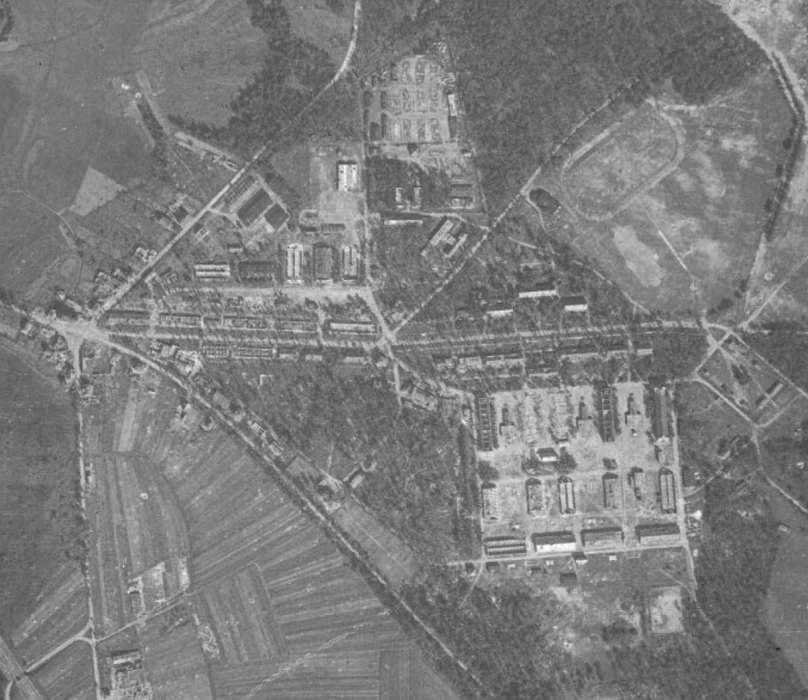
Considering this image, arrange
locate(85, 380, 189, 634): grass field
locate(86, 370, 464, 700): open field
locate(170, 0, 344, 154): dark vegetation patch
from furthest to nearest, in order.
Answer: locate(170, 0, 344, 154): dark vegetation patch
locate(85, 380, 189, 634): grass field
locate(86, 370, 464, 700): open field

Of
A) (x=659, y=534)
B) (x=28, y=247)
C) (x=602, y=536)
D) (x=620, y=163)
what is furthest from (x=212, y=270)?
(x=659, y=534)

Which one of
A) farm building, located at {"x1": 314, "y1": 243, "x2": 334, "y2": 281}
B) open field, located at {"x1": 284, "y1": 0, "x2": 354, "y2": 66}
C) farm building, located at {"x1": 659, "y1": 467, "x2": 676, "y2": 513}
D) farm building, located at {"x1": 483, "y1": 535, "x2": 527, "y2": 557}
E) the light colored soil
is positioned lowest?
farm building, located at {"x1": 483, "y1": 535, "x2": 527, "y2": 557}

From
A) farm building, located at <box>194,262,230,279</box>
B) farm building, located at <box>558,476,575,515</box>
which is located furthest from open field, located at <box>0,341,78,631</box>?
farm building, located at <box>558,476,575,515</box>

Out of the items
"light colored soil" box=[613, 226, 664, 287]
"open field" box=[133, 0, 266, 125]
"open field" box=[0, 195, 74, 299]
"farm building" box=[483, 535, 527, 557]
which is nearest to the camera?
"farm building" box=[483, 535, 527, 557]

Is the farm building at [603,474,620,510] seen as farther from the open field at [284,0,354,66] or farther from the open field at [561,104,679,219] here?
the open field at [284,0,354,66]

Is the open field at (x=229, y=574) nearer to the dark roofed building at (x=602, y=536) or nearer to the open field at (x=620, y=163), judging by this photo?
the dark roofed building at (x=602, y=536)
